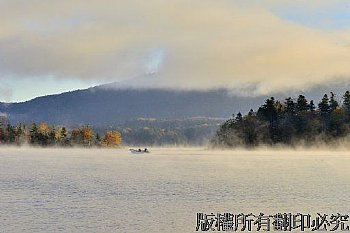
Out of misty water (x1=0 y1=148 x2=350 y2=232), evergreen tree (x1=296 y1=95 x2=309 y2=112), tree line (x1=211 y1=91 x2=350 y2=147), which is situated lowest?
misty water (x1=0 y1=148 x2=350 y2=232)

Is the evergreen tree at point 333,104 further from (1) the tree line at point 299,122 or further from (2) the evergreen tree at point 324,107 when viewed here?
(2) the evergreen tree at point 324,107

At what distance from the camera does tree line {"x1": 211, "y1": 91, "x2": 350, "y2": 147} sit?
14275cm

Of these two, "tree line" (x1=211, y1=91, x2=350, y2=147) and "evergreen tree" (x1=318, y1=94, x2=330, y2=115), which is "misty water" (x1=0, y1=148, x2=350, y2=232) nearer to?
"tree line" (x1=211, y1=91, x2=350, y2=147)

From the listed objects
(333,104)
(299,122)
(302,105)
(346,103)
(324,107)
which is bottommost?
(299,122)

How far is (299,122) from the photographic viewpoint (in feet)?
477

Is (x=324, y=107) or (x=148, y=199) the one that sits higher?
(x=324, y=107)

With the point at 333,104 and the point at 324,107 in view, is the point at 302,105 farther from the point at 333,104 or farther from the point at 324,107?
the point at 333,104

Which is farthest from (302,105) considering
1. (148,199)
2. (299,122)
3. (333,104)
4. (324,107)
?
(148,199)

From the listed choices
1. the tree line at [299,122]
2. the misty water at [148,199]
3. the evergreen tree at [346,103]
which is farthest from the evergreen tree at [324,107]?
the misty water at [148,199]

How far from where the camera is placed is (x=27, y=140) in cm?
19425


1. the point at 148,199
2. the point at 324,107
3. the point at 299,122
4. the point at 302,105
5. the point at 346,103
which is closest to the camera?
the point at 148,199

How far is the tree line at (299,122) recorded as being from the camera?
468ft

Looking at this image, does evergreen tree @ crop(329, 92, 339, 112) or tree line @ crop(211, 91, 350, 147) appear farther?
evergreen tree @ crop(329, 92, 339, 112)

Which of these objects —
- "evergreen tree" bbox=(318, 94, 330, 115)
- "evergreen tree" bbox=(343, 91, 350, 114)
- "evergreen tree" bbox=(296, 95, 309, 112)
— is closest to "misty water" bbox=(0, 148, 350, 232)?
"evergreen tree" bbox=(343, 91, 350, 114)
